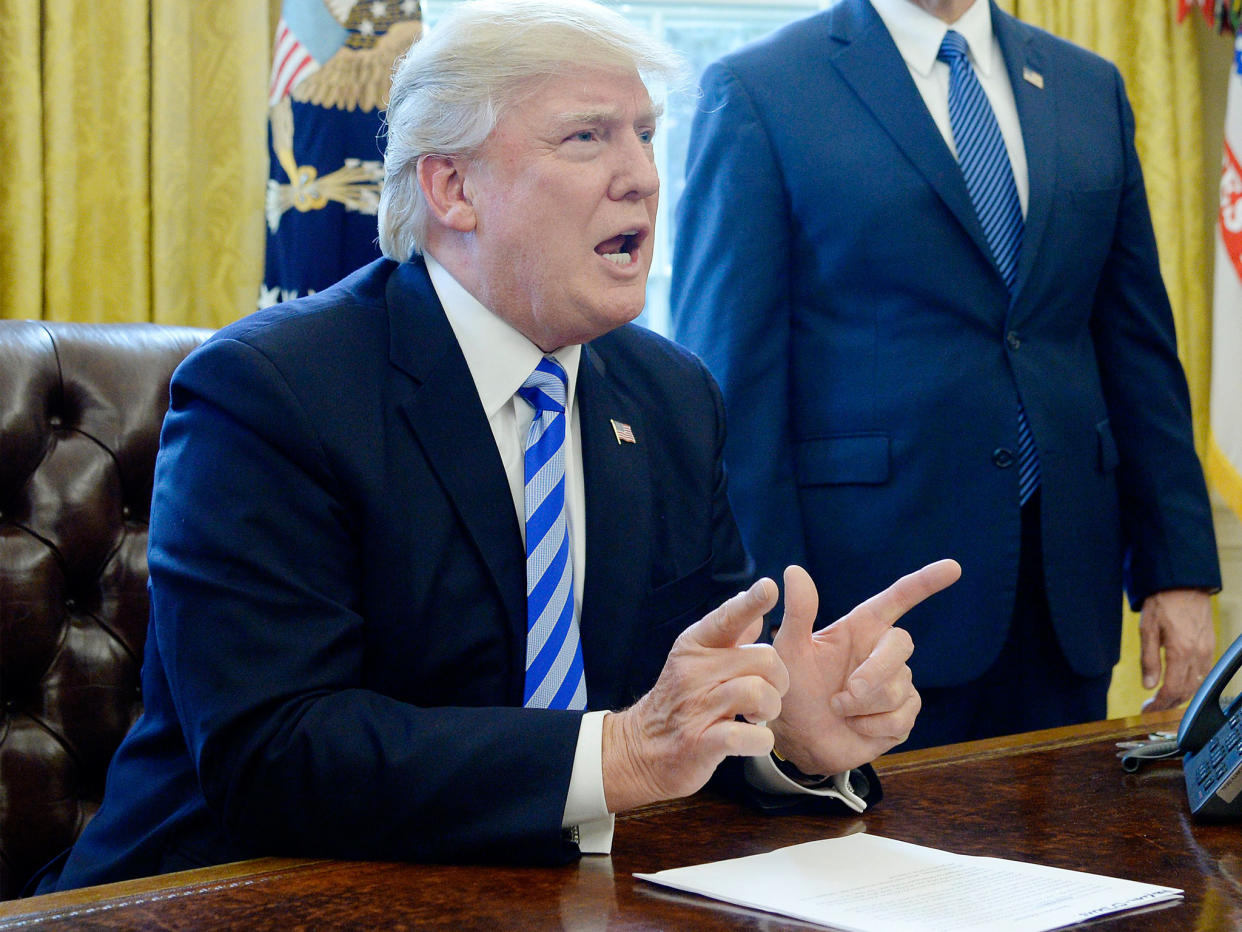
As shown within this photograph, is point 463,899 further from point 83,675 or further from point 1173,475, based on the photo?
point 1173,475

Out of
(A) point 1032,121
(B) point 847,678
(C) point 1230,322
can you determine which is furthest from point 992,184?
(C) point 1230,322

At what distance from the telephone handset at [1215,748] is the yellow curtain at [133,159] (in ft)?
6.85

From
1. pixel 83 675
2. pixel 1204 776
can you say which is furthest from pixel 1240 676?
pixel 83 675

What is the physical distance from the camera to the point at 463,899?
0.97m

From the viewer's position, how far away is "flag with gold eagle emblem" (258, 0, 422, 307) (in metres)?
2.68

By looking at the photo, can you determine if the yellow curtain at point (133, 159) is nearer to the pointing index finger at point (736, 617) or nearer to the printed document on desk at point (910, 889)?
the pointing index finger at point (736, 617)

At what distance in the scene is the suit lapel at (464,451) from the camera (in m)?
1.36

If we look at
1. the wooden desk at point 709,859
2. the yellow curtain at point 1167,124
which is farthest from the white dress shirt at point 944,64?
the yellow curtain at point 1167,124

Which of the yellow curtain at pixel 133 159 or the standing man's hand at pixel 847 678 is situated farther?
the yellow curtain at pixel 133 159

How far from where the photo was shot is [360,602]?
4.37ft

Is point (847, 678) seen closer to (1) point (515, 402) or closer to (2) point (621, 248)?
(1) point (515, 402)

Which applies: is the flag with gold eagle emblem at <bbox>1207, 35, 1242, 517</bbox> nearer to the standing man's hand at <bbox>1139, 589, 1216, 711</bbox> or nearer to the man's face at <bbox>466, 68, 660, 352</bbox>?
the standing man's hand at <bbox>1139, 589, 1216, 711</bbox>

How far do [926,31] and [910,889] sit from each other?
60.2 inches

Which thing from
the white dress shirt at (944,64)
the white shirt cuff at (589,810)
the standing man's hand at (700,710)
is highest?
the white dress shirt at (944,64)
